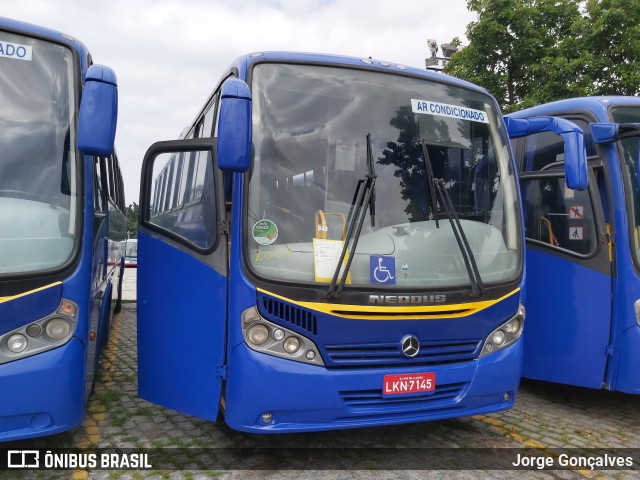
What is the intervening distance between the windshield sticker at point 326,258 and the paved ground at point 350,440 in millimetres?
1412

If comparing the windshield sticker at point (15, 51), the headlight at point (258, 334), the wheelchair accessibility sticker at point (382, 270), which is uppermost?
the windshield sticker at point (15, 51)

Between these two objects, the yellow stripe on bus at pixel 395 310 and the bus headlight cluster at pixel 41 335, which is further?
the yellow stripe on bus at pixel 395 310

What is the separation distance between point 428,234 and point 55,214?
2.57 meters

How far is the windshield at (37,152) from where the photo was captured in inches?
154

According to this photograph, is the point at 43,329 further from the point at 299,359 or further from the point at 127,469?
the point at 299,359

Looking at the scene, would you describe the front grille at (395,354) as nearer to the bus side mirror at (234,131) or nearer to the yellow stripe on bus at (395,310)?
the yellow stripe on bus at (395,310)

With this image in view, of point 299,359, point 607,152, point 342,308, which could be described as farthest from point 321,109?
point 607,152

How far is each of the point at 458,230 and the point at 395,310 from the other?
2.59ft

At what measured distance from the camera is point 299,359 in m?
4.05

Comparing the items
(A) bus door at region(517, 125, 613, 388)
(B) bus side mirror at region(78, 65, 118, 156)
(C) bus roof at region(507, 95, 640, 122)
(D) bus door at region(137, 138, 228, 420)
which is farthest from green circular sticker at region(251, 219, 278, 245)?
(C) bus roof at region(507, 95, 640, 122)

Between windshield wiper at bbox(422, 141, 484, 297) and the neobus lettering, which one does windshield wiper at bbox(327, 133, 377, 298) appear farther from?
windshield wiper at bbox(422, 141, 484, 297)

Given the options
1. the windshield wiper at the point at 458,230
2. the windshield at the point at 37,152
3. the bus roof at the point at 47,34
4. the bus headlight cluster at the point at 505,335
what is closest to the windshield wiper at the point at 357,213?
the windshield wiper at the point at 458,230

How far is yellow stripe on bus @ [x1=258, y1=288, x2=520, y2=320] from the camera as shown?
4.06 metres

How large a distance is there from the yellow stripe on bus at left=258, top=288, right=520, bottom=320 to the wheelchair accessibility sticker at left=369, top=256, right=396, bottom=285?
0.19m
